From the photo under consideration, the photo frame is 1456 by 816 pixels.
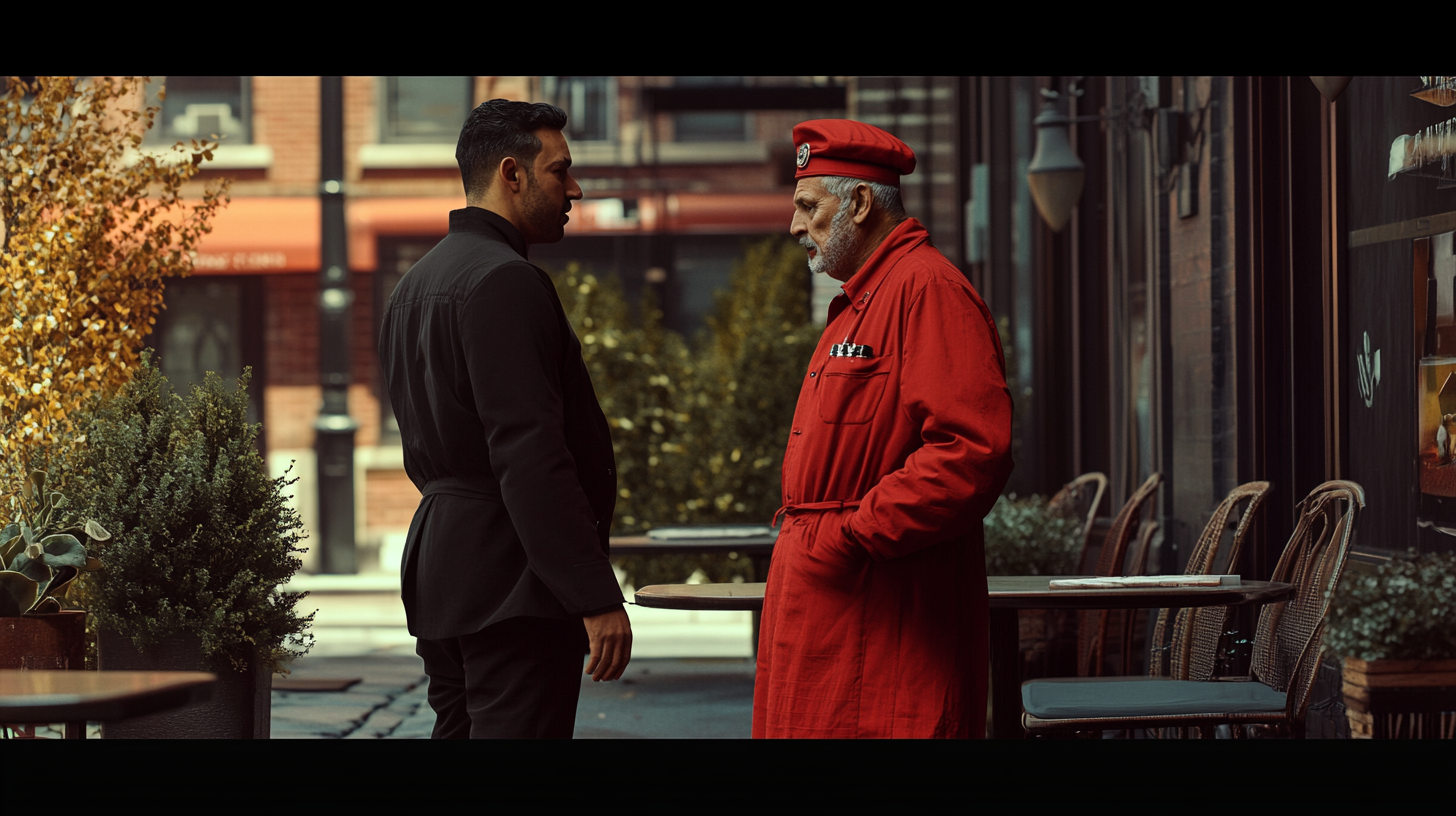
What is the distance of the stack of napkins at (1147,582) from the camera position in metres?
3.72

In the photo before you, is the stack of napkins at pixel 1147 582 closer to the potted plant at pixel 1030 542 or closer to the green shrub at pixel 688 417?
the potted plant at pixel 1030 542

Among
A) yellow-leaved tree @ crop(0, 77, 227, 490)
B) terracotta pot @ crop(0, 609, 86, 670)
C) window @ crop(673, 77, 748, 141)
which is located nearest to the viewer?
terracotta pot @ crop(0, 609, 86, 670)

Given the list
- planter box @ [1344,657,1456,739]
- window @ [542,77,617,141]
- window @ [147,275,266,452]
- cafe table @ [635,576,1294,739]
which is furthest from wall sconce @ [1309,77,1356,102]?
window @ [147,275,266,452]

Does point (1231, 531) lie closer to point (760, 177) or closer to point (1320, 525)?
point (1320, 525)

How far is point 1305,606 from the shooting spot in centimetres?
402

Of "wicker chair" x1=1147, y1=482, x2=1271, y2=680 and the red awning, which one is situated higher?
the red awning

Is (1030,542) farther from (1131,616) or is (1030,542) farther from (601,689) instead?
(601,689)

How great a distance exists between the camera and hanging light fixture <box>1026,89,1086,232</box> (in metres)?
7.09

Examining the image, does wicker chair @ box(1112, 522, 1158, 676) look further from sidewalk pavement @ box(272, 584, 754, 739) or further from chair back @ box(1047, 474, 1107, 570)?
sidewalk pavement @ box(272, 584, 754, 739)

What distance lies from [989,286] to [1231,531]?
557 cm

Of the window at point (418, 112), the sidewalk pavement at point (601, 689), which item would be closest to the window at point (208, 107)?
the window at point (418, 112)

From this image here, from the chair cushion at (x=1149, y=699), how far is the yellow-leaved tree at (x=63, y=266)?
10.2ft
